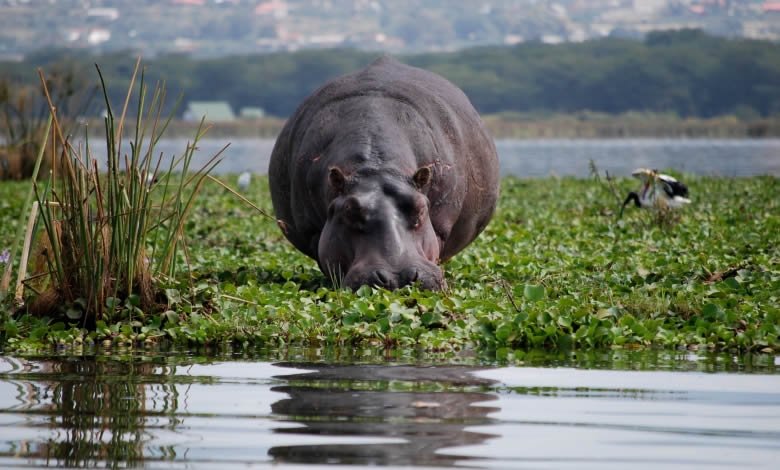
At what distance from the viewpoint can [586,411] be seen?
4664 millimetres

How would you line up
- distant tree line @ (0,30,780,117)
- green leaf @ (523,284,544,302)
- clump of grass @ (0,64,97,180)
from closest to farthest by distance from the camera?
green leaf @ (523,284,544,302) → clump of grass @ (0,64,97,180) → distant tree line @ (0,30,780,117)

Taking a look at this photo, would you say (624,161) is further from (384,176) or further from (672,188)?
(384,176)

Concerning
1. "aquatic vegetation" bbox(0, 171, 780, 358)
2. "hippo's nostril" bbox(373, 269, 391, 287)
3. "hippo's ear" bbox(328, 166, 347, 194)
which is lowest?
"aquatic vegetation" bbox(0, 171, 780, 358)

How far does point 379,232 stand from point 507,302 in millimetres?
760

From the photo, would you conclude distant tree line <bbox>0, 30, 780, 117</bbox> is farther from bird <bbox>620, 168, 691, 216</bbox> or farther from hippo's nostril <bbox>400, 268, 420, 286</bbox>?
hippo's nostril <bbox>400, 268, 420, 286</bbox>

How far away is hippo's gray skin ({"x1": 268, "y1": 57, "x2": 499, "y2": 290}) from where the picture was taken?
7.24 meters

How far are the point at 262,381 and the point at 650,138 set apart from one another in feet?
285

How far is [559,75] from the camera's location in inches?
4712

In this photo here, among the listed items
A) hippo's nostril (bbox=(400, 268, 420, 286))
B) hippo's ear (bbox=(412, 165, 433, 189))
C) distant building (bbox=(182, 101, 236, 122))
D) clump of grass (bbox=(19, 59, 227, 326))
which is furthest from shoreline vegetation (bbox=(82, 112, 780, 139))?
clump of grass (bbox=(19, 59, 227, 326))

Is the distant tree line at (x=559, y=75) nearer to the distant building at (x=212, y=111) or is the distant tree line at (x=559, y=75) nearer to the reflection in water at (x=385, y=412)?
the distant building at (x=212, y=111)

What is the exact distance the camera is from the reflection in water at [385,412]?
3869 millimetres

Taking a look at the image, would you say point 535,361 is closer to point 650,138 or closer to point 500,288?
point 500,288

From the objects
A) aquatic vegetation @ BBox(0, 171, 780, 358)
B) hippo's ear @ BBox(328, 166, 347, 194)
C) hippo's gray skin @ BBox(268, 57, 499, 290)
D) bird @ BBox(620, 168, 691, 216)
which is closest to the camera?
aquatic vegetation @ BBox(0, 171, 780, 358)

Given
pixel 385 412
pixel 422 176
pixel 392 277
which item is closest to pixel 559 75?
pixel 422 176
